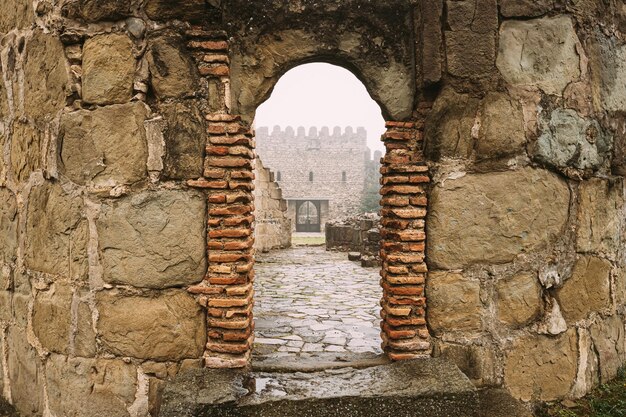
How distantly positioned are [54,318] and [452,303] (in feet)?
8.99

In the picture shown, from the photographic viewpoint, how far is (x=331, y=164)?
33.5m

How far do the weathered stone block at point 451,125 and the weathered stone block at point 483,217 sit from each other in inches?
8.1

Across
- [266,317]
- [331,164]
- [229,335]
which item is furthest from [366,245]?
[331,164]

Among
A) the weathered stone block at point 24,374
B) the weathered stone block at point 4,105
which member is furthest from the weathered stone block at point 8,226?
the weathered stone block at point 24,374

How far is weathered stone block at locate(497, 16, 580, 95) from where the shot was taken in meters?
3.38

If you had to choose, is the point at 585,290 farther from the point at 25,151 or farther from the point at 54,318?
the point at 25,151

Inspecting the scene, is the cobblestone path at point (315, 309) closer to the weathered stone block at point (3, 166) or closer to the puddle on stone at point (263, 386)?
the puddle on stone at point (263, 386)

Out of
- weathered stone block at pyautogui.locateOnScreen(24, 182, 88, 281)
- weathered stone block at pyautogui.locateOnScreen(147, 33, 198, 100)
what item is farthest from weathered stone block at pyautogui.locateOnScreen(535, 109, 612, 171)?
weathered stone block at pyautogui.locateOnScreen(24, 182, 88, 281)

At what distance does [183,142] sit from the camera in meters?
3.30

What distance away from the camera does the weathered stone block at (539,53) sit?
3.38 meters

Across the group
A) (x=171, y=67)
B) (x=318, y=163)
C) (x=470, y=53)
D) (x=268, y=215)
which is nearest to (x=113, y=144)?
(x=171, y=67)

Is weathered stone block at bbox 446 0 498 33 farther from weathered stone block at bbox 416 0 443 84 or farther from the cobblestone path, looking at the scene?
the cobblestone path

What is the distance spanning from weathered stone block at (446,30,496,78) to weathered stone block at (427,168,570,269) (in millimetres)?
695

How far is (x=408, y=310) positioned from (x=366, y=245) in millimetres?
7330
